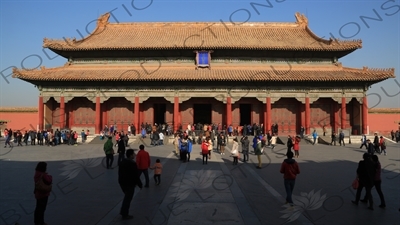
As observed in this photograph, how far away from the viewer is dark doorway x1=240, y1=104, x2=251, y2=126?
3609 centimetres

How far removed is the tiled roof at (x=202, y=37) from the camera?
32.4 metres

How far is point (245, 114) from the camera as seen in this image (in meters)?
36.4

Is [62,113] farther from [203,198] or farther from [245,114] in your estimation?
[203,198]

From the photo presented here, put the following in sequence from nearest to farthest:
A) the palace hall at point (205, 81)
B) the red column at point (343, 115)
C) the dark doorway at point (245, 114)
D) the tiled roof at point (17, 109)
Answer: the palace hall at point (205, 81), the red column at point (343, 115), the dark doorway at point (245, 114), the tiled roof at point (17, 109)

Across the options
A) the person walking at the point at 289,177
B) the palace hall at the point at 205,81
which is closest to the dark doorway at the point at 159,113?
the palace hall at the point at 205,81

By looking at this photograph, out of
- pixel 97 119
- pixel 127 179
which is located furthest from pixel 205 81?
pixel 127 179

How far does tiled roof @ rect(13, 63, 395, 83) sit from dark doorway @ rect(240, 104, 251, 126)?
→ 5093mm

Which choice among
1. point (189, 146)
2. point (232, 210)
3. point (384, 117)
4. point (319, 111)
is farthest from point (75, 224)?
point (384, 117)

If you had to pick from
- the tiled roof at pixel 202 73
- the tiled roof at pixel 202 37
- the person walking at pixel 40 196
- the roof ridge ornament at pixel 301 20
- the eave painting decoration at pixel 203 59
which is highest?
the roof ridge ornament at pixel 301 20

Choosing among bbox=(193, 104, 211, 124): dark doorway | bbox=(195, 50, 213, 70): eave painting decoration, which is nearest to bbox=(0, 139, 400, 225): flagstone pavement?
bbox=(195, 50, 213, 70): eave painting decoration

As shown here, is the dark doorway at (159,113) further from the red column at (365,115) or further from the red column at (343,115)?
the red column at (365,115)

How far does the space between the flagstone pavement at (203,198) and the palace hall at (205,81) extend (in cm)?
1774

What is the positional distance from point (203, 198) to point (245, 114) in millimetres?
28303

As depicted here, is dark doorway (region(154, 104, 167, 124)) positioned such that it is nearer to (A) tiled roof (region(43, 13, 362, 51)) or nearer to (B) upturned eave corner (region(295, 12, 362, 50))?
(A) tiled roof (region(43, 13, 362, 51))
